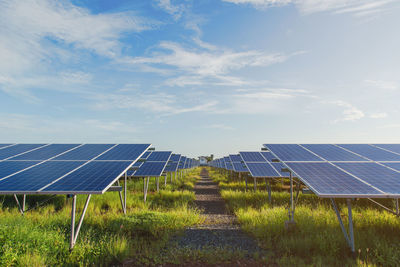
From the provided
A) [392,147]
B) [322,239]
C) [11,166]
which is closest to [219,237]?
[322,239]

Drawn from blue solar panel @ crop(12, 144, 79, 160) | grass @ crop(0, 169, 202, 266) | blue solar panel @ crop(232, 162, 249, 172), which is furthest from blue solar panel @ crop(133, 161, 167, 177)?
blue solar panel @ crop(232, 162, 249, 172)

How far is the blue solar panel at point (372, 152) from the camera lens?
30.9 feet

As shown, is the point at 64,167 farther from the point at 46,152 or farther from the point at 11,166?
the point at 46,152

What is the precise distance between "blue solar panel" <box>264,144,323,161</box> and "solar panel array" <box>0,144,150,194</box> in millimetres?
6129

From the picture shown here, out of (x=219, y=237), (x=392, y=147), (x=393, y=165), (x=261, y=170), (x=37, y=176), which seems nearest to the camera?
(x=37, y=176)

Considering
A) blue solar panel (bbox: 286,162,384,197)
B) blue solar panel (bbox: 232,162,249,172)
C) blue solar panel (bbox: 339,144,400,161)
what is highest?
blue solar panel (bbox: 339,144,400,161)

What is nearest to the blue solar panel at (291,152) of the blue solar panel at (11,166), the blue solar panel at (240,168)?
the blue solar panel at (240,168)

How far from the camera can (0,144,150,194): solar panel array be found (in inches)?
245

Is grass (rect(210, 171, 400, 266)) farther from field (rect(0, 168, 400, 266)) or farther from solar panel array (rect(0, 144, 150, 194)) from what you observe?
solar panel array (rect(0, 144, 150, 194))

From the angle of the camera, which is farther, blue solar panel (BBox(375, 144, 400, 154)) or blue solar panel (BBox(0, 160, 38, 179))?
blue solar panel (BBox(375, 144, 400, 154))

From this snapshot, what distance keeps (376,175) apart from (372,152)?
402 cm

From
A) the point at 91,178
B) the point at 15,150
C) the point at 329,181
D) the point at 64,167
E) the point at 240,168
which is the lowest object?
the point at 240,168

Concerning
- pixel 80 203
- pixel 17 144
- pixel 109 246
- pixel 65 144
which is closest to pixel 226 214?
pixel 109 246

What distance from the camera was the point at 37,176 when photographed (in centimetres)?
716
